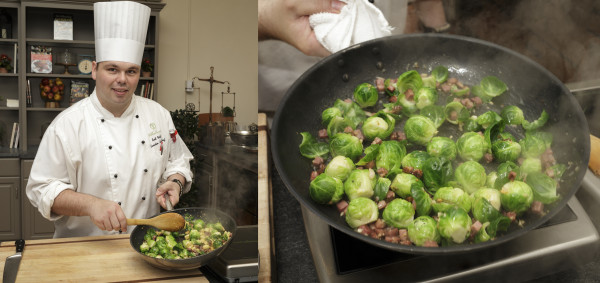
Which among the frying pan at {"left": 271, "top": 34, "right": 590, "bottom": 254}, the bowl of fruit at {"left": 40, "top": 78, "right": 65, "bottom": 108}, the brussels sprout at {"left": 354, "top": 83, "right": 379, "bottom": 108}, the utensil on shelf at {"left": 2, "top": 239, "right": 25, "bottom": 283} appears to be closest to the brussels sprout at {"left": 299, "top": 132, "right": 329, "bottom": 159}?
the frying pan at {"left": 271, "top": 34, "right": 590, "bottom": 254}

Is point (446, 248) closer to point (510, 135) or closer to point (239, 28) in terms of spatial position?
point (510, 135)

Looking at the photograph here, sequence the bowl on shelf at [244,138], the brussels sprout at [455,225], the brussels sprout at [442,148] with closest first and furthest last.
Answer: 1. the brussels sprout at [455,225]
2. the brussels sprout at [442,148]
3. the bowl on shelf at [244,138]

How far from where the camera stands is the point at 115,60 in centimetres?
81

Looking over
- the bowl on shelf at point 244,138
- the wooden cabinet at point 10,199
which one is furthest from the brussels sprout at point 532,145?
the wooden cabinet at point 10,199

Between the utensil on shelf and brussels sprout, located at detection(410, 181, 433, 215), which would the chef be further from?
brussels sprout, located at detection(410, 181, 433, 215)

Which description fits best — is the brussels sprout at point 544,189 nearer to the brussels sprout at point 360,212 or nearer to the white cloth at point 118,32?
the brussels sprout at point 360,212

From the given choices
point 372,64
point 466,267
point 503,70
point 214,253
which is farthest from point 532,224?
point 214,253

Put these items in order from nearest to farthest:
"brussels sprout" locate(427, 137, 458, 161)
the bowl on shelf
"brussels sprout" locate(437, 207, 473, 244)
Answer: "brussels sprout" locate(437, 207, 473, 244) < "brussels sprout" locate(427, 137, 458, 161) < the bowl on shelf

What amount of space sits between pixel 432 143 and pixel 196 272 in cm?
56

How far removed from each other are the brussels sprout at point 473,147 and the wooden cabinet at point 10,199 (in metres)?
0.85

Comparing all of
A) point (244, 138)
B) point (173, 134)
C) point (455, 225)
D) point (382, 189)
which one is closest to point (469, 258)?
point (455, 225)

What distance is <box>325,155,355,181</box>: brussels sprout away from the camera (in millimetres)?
846

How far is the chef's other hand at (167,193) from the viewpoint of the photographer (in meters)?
0.86

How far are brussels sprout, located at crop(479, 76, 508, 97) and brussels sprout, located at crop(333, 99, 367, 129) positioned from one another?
10.5 inches
